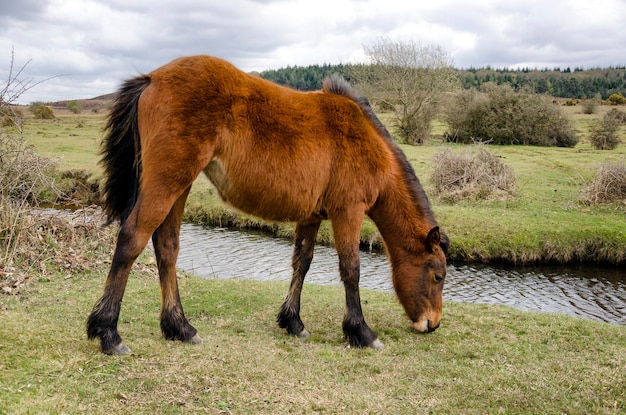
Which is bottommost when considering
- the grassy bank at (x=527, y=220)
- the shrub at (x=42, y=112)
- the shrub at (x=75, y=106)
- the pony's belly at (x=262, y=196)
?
the grassy bank at (x=527, y=220)

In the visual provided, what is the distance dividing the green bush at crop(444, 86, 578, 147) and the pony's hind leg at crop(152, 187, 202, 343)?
3192 cm

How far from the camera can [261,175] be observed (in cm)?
521

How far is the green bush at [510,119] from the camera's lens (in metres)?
35.2

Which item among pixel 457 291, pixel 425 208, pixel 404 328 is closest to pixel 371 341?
pixel 404 328

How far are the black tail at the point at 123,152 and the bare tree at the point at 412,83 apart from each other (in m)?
33.0

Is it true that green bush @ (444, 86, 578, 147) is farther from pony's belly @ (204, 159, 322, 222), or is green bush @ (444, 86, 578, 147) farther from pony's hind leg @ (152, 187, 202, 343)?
pony's hind leg @ (152, 187, 202, 343)

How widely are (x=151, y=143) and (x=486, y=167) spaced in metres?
17.7

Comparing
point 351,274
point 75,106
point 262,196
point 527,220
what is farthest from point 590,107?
point 262,196

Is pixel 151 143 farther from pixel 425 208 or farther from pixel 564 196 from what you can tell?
pixel 564 196

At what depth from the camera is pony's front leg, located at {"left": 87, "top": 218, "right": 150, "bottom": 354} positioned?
4.74 m

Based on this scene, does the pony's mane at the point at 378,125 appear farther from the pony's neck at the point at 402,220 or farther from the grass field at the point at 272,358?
the grass field at the point at 272,358

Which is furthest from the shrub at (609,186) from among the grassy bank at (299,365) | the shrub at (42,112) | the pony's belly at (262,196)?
the shrub at (42,112)

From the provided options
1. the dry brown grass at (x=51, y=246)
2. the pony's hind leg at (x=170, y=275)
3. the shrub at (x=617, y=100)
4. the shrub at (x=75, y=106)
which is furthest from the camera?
the shrub at (x=617, y=100)

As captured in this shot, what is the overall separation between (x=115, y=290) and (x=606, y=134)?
1419 inches
